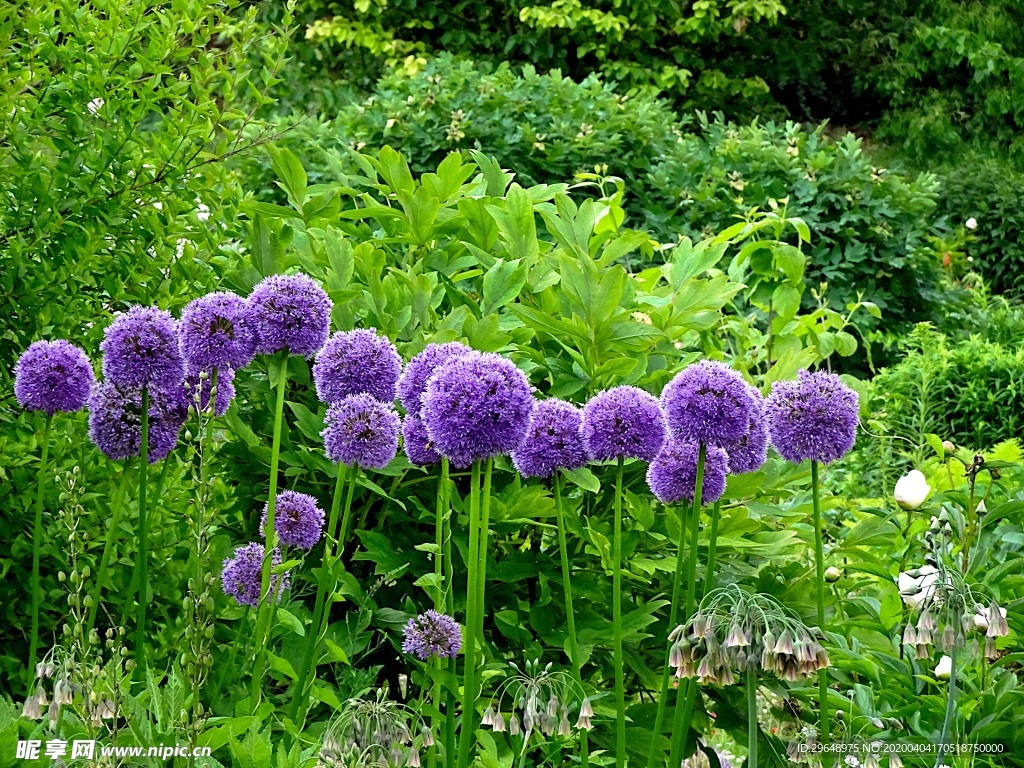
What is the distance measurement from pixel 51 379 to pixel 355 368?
19.9 inches

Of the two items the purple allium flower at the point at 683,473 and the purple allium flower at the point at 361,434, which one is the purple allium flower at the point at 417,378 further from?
the purple allium flower at the point at 683,473

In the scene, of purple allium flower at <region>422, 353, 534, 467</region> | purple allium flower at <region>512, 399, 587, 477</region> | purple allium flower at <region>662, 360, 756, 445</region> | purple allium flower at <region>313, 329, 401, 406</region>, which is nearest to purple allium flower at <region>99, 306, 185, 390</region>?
purple allium flower at <region>313, 329, 401, 406</region>

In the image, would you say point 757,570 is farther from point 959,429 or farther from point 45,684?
point 959,429

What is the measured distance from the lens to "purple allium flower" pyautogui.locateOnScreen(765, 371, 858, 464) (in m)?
1.88

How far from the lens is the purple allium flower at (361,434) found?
179 centimetres

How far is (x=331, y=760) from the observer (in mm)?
1648

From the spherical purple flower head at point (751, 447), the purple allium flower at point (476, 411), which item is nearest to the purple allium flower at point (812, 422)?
the spherical purple flower head at point (751, 447)

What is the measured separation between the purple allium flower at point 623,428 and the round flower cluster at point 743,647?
0.88 feet

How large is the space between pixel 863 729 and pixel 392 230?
166 centimetres

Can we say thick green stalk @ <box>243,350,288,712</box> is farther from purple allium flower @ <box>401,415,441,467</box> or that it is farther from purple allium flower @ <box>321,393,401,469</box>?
purple allium flower @ <box>401,415,441,467</box>

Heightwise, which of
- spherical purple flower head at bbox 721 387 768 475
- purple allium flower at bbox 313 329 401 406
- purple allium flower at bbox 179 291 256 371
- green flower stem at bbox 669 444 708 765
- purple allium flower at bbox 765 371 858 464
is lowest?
green flower stem at bbox 669 444 708 765

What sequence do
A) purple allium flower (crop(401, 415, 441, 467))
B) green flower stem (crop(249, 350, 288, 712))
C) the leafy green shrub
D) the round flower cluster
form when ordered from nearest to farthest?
the round flower cluster
green flower stem (crop(249, 350, 288, 712))
purple allium flower (crop(401, 415, 441, 467))
the leafy green shrub

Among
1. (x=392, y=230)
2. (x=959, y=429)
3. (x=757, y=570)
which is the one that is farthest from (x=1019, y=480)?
(x=959, y=429)

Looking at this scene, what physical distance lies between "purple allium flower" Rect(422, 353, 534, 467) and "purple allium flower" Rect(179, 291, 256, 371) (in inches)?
13.6
